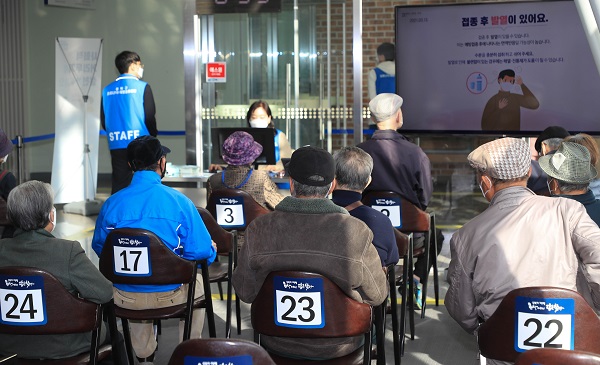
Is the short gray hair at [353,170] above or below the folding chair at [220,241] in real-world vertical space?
above

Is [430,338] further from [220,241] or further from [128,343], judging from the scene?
[128,343]

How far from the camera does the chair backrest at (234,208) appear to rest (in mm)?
5129

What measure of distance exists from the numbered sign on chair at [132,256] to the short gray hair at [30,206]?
492mm

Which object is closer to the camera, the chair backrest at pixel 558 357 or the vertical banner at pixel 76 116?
the chair backrest at pixel 558 357

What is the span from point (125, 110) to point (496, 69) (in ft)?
12.3

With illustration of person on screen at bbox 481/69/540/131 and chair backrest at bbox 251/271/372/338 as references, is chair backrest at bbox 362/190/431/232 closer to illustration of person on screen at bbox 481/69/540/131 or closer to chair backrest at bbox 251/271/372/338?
chair backrest at bbox 251/271/372/338

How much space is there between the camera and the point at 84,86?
996 centimetres

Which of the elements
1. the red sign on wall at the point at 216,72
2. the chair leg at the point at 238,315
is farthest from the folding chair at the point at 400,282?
the red sign on wall at the point at 216,72

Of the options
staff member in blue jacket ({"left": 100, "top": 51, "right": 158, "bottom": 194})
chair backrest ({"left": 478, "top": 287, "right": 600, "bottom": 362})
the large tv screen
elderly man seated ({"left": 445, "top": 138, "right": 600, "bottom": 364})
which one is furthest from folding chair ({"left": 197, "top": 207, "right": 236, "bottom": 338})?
the large tv screen

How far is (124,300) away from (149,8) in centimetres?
988

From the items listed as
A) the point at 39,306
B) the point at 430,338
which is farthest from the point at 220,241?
the point at 39,306

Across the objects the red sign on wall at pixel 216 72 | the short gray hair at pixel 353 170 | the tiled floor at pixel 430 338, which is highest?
the red sign on wall at pixel 216 72

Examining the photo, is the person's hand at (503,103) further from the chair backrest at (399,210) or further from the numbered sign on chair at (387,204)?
the numbered sign on chair at (387,204)

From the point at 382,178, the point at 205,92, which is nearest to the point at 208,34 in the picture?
the point at 205,92
